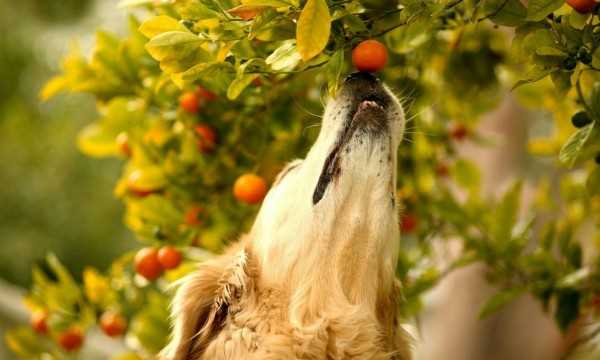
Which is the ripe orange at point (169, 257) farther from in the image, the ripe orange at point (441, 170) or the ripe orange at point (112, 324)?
the ripe orange at point (441, 170)

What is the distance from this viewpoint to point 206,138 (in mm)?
3180

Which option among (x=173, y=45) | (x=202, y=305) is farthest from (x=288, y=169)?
(x=173, y=45)

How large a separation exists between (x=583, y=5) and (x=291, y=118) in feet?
4.29

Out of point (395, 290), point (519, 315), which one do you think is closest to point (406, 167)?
point (395, 290)

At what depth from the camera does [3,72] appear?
38.3 feet

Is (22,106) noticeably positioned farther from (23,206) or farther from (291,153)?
(291,153)

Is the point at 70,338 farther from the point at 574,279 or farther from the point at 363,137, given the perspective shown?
the point at 574,279

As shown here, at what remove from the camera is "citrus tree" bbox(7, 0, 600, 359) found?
2139 millimetres

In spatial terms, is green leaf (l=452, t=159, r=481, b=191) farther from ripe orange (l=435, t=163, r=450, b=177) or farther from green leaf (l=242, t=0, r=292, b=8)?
green leaf (l=242, t=0, r=292, b=8)

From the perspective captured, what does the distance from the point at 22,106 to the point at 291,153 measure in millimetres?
9029

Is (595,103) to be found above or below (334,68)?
below

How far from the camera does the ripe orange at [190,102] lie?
3029 mm

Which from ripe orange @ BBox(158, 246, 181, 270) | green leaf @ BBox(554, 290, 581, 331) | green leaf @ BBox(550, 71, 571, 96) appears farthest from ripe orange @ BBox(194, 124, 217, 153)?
green leaf @ BBox(554, 290, 581, 331)

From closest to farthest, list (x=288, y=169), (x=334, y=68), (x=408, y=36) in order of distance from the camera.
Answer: (x=334, y=68)
(x=408, y=36)
(x=288, y=169)
